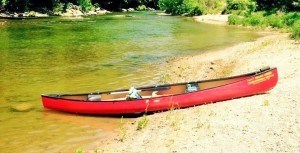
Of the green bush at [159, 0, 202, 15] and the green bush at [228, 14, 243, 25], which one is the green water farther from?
the green bush at [159, 0, 202, 15]

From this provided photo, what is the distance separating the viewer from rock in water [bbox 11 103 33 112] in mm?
16147

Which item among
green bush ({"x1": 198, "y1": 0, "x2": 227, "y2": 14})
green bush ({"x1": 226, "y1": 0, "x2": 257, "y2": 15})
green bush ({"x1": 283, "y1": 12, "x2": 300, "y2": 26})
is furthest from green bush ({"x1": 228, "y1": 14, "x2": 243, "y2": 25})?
green bush ({"x1": 198, "y1": 0, "x2": 227, "y2": 14})

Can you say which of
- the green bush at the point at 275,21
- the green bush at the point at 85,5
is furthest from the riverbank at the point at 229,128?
the green bush at the point at 85,5

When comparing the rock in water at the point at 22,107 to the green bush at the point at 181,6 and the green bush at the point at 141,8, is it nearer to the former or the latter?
the green bush at the point at 181,6

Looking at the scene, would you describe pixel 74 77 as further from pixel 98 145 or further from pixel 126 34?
pixel 126 34

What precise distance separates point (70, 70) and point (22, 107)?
7.99m

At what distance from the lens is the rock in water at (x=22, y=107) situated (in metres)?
16.1

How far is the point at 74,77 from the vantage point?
2233cm

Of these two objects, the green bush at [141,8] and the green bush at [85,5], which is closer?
the green bush at [85,5]

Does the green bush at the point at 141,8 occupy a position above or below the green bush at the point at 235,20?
below

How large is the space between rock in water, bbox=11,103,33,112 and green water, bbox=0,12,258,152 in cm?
22

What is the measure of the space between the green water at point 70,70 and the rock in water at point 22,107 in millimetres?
223

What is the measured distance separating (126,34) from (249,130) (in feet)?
112

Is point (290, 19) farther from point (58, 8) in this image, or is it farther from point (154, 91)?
point (58, 8)
